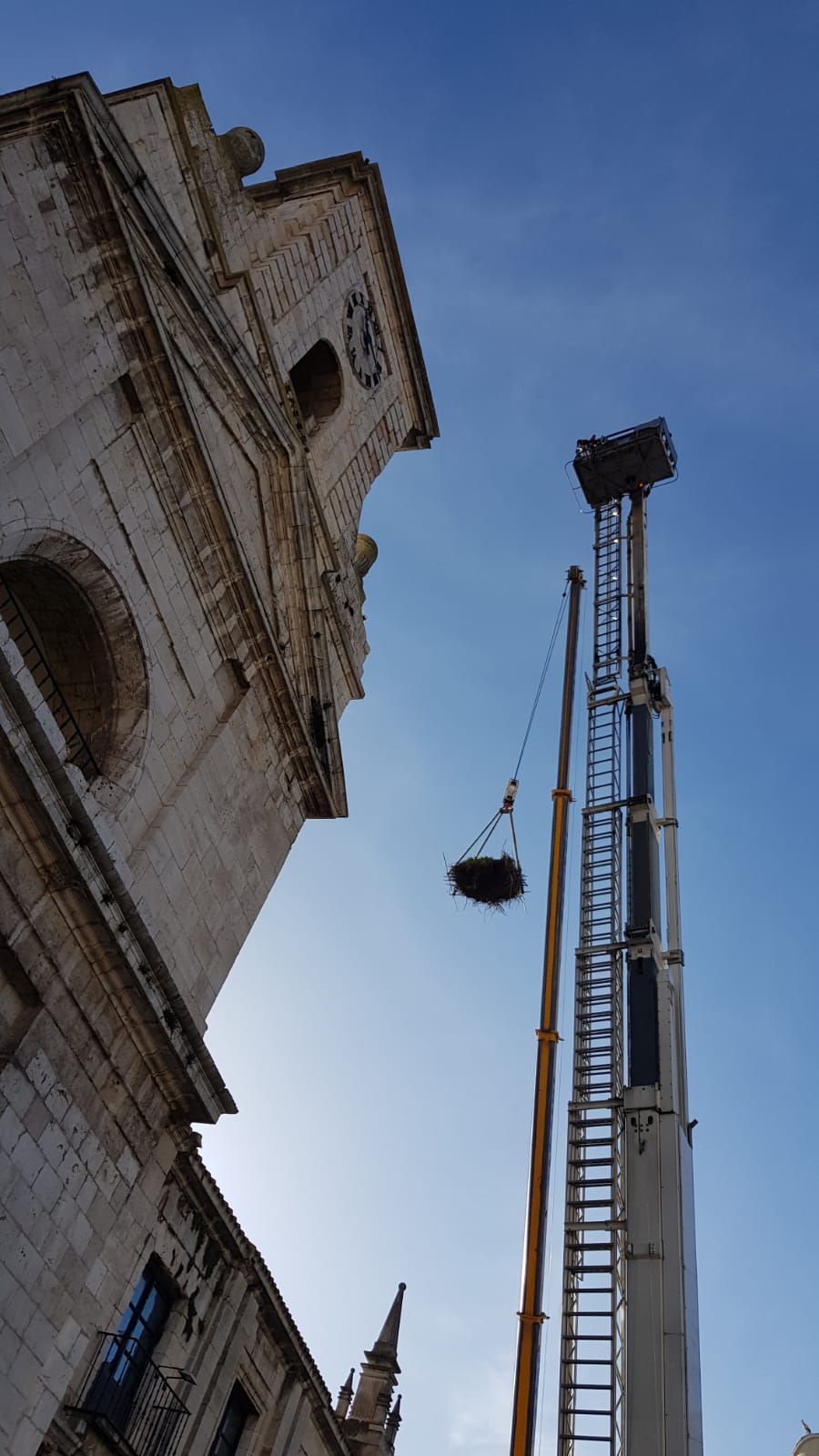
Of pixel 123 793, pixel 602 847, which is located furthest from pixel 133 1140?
pixel 602 847

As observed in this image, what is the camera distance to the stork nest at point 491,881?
17141mm

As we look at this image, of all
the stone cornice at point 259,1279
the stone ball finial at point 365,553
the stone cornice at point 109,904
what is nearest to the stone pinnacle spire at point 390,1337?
the stone cornice at point 259,1279

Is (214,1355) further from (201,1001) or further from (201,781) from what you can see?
(201,781)

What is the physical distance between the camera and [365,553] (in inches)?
899

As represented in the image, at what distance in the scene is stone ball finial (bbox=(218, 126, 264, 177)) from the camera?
58.9 feet

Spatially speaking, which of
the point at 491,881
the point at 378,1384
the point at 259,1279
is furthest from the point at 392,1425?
the point at 491,881

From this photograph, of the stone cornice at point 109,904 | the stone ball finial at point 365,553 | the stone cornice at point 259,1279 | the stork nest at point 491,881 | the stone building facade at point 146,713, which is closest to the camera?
the stone cornice at point 109,904

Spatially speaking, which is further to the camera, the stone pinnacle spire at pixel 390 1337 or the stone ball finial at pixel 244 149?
the stone pinnacle spire at pixel 390 1337

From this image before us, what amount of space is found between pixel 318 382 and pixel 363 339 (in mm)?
1594

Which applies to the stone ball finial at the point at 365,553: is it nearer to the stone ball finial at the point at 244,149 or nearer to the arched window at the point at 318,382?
the arched window at the point at 318,382

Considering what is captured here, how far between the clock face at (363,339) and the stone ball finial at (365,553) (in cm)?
308

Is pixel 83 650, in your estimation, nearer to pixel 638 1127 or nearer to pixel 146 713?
pixel 146 713

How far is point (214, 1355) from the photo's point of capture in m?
15.1

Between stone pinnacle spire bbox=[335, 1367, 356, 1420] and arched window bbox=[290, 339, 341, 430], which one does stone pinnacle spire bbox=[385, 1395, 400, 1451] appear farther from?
arched window bbox=[290, 339, 341, 430]
